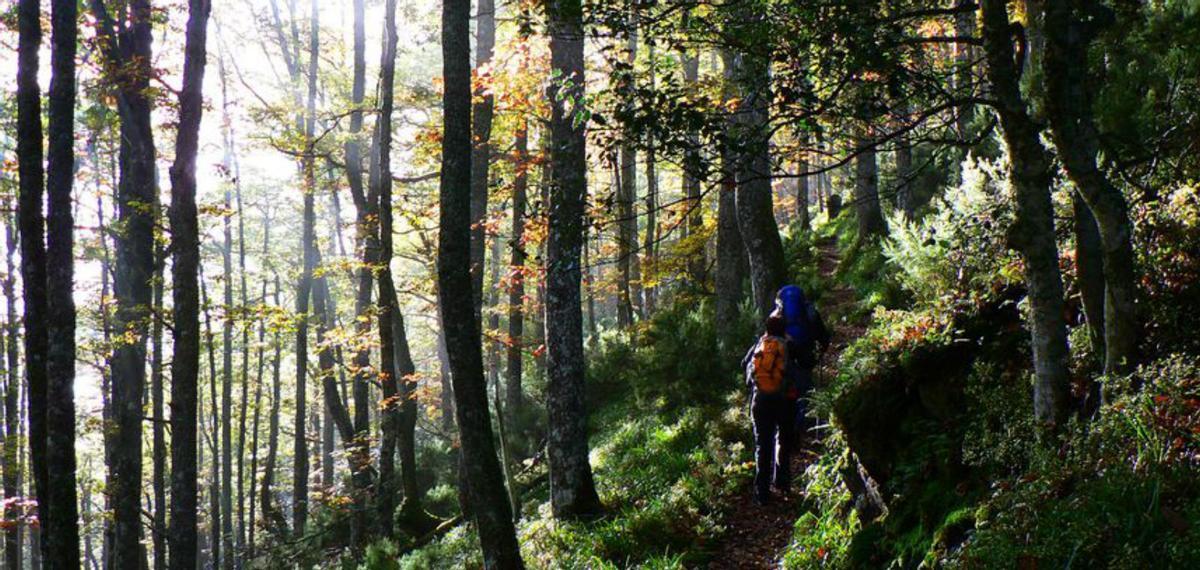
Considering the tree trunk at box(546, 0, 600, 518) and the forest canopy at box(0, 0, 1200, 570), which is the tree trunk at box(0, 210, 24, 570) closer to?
the forest canopy at box(0, 0, 1200, 570)

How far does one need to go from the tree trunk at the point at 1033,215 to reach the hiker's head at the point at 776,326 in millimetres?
3231

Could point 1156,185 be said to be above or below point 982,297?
above

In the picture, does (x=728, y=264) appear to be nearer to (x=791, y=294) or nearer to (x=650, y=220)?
(x=650, y=220)

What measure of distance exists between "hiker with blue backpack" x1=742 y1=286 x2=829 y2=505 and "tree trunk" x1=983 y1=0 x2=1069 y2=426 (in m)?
3.08

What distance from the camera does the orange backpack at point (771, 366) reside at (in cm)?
758

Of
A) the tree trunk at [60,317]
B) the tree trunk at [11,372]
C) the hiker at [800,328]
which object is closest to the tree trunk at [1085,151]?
the hiker at [800,328]

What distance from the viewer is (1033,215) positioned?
4445 mm

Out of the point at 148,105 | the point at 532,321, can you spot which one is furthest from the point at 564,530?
the point at 532,321

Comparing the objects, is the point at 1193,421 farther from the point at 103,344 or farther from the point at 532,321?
the point at 532,321

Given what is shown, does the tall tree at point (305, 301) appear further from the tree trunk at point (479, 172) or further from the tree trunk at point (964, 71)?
the tree trunk at point (964, 71)

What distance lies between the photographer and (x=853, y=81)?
15.2ft

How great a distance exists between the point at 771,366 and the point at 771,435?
75 cm

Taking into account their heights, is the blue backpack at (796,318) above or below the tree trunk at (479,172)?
below

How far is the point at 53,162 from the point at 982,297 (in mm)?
9538
